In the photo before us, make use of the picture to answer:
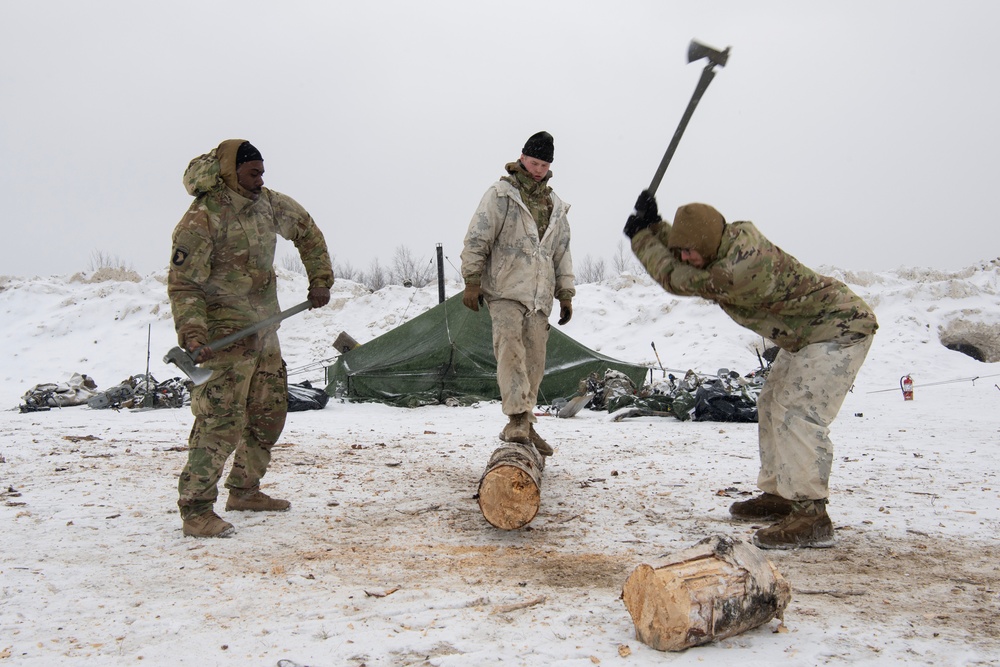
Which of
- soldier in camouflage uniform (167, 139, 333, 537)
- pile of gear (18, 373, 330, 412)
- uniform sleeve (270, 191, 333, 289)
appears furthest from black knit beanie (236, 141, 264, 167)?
pile of gear (18, 373, 330, 412)

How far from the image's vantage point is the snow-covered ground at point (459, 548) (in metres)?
2.27

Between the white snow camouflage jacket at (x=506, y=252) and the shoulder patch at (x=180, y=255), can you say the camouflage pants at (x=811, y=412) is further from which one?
the shoulder patch at (x=180, y=255)

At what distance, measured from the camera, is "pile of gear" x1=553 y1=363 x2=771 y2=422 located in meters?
7.40

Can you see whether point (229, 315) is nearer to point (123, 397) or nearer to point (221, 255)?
point (221, 255)

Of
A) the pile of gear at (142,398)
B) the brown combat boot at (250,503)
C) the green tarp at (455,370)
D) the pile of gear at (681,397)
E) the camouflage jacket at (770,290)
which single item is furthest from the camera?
the pile of gear at (142,398)

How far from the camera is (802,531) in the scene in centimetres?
328

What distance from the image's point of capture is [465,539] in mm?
3510

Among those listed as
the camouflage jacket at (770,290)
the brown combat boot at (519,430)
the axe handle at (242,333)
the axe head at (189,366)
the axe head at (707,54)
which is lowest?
the brown combat boot at (519,430)

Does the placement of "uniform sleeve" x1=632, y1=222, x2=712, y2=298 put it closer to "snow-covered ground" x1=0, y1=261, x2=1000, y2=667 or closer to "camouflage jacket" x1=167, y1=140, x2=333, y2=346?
"snow-covered ground" x1=0, y1=261, x2=1000, y2=667

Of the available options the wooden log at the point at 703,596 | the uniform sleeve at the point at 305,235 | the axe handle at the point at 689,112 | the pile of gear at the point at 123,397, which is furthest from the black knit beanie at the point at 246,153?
the pile of gear at the point at 123,397

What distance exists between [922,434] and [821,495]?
354 centimetres

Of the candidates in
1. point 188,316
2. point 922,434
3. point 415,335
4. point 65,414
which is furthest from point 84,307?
point 922,434

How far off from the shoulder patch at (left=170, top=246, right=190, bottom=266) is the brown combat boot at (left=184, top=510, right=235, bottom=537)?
1.22 metres

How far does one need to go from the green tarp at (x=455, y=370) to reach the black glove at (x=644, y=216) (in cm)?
640
